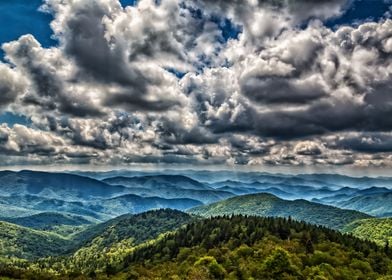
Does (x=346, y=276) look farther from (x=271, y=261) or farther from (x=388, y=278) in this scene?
(x=271, y=261)

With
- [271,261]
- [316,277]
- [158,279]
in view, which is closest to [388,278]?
[316,277]

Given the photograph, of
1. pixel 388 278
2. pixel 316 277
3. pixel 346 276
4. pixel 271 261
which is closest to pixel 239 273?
pixel 271 261

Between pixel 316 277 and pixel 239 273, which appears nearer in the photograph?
pixel 316 277

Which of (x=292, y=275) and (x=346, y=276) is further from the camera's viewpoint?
(x=346, y=276)

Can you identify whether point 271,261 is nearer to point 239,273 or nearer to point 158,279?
point 239,273

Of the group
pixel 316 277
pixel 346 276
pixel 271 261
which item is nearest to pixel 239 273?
pixel 271 261

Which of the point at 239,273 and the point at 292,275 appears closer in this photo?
the point at 292,275

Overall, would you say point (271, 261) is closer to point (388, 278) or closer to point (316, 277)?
point (316, 277)
